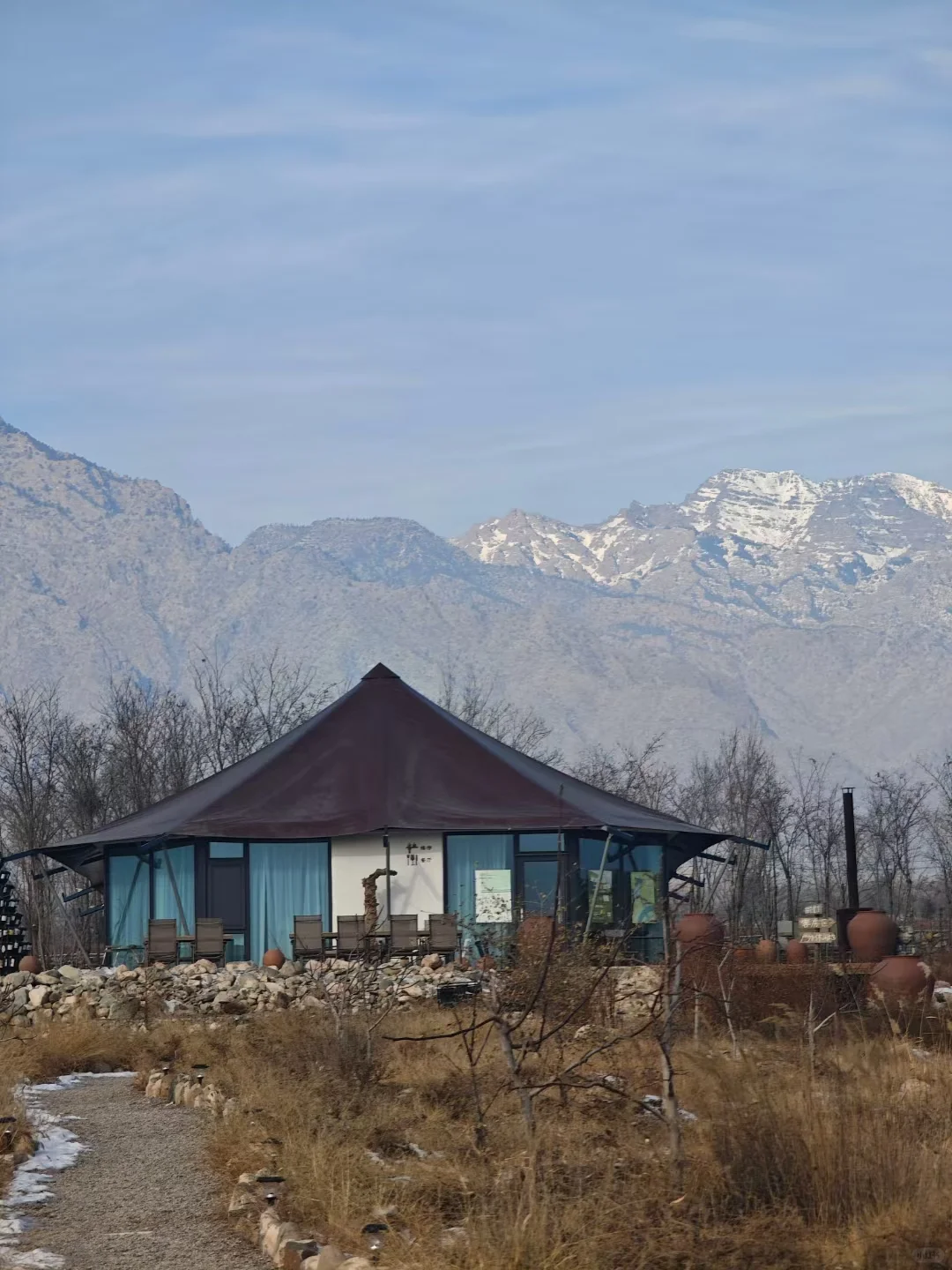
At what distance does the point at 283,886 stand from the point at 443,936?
4.27 m

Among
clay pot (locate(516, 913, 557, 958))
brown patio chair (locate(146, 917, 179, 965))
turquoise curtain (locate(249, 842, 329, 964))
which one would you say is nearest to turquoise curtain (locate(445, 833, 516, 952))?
turquoise curtain (locate(249, 842, 329, 964))

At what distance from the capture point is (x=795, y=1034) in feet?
57.8

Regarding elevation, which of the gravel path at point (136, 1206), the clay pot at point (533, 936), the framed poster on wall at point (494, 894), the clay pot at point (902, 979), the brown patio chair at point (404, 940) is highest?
the framed poster on wall at point (494, 894)

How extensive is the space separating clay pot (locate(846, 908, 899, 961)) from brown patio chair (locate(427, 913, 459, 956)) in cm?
654

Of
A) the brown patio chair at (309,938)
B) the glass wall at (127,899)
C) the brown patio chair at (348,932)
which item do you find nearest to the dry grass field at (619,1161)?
the brown patio chair at (348,932)

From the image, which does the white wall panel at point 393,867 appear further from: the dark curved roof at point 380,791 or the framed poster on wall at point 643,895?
the framed poster on wall at point 643,895

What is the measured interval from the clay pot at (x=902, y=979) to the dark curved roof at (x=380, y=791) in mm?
9451

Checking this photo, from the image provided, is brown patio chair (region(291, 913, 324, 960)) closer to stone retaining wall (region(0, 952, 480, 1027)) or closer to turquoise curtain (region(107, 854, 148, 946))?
stone retaining wall (region(0, 952, 480, 1027))

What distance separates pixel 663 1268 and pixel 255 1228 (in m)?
2.82

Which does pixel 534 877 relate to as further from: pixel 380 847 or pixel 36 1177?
pixel 36 1177

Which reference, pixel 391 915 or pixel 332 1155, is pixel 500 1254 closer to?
pixel 332 1155

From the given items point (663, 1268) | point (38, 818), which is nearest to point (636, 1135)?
point (663, 1268)

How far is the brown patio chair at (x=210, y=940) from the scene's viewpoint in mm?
28938

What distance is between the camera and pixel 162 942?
28.9 metres
